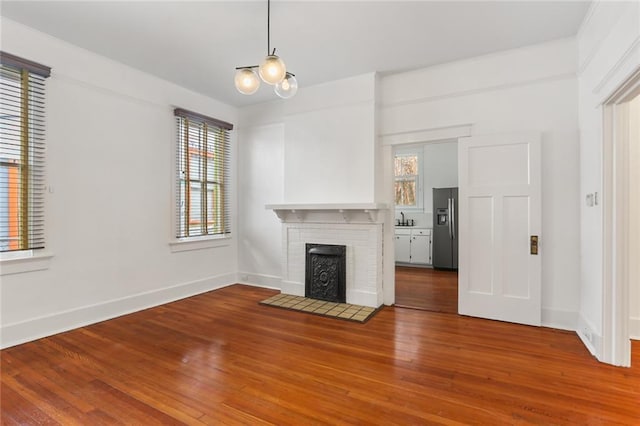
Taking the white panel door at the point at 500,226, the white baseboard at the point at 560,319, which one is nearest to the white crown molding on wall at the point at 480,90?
the white panel door at the point at 500,226

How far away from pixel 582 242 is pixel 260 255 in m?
4.35

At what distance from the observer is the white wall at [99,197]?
3.24m

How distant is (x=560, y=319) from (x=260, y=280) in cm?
414

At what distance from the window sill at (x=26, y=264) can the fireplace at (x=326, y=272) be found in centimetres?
299

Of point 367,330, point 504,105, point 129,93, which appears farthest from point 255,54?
point 367,330

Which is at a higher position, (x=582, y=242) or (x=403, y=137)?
(x=403, y=137)

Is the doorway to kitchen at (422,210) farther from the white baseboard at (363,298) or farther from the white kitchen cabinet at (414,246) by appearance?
the white baseboard at (363,298)

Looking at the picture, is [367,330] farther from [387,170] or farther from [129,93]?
[129,93]

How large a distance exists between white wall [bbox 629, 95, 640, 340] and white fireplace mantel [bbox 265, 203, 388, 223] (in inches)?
97.4

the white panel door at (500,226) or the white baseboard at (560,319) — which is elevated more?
the white panel door at (500,226)

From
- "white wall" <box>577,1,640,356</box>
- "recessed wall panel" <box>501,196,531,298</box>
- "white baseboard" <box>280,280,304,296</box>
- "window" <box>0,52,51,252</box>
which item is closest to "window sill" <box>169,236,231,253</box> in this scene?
"white baseboard" <box>280,280,304,296</box>

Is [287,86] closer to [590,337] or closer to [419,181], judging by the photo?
[590,337]

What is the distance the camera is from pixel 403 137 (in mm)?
4258

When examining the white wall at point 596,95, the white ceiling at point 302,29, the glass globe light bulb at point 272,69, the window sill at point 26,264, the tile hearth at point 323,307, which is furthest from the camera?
the tile hearth at point 323,307
